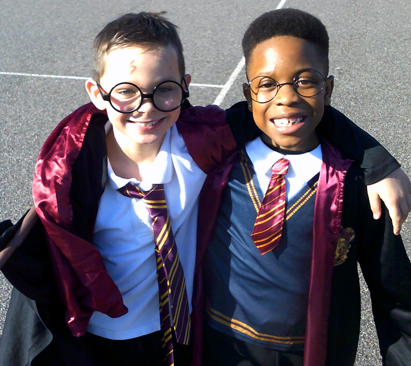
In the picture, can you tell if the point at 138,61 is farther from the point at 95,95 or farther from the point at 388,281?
the point at 388,281

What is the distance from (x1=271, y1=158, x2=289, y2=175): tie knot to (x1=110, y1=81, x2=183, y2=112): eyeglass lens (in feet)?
1.21

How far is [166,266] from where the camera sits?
5.11ft

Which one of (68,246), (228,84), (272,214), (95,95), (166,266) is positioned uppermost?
(95,95)

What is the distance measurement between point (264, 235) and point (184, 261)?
35 centimetres

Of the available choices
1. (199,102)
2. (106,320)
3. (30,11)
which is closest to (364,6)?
(199,102)

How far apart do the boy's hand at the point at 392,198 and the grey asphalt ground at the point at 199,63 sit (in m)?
1.16

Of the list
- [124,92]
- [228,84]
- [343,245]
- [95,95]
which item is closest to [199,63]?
[228,84]

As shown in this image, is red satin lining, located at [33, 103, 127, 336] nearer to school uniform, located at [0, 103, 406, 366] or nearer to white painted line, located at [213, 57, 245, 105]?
school uniform, located at [0, 103, 406, 366]

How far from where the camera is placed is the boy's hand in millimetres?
1435

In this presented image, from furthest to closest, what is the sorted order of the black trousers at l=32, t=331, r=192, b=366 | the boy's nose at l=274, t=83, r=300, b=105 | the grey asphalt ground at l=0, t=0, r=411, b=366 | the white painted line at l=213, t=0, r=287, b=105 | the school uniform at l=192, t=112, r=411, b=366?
1. the white painted line at l=213, t=0, r=287, b=105
2. the grey asphalt ground at l=0, t=0, r=411, b=366
3. the black trousers at l=32, t=331, r=192, b=366
4. the school uniform at l=192, t=112, r=411, b=366
5. the boy's nose at l=274, t=83, r=300, b=105

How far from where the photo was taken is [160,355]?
1779 mm

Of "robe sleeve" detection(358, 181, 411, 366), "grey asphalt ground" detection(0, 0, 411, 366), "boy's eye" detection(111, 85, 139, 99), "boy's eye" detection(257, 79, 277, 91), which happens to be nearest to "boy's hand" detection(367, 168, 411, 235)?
"robe sleeve" detection(358, 181, 411, 366)

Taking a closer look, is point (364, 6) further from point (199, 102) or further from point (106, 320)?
point (106, 320)

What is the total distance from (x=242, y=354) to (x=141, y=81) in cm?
97
